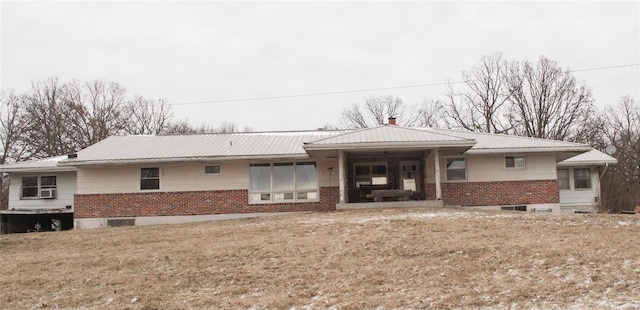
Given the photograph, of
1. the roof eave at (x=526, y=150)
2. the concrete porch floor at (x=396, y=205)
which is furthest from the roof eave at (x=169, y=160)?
the roof eave at (x=526, y=150)

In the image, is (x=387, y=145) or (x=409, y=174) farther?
(x=409, y=174)

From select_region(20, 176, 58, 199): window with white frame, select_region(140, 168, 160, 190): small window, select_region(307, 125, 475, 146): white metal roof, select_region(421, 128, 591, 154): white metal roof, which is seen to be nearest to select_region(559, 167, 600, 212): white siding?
select_region(421, 128, 591, 154): white metal roof

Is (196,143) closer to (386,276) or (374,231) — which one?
(374,231)

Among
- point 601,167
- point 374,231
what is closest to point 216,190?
point 374,231

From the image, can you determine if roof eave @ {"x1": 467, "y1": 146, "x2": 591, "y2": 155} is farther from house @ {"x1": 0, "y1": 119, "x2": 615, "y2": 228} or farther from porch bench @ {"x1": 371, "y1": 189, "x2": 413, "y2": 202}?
porch bench @ {"x1": 371, "y1": 189, "x2": 413, "y2": 202}

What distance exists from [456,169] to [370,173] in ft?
10.4

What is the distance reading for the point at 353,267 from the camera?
29.6ft

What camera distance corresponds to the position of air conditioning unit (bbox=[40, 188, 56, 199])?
23266mm

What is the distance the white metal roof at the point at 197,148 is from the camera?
19641mm

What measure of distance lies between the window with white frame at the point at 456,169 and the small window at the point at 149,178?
10.7 meters

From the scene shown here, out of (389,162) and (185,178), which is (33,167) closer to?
(185,178)

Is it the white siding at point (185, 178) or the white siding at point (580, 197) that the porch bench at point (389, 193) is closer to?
the white siding at point (185, 178)

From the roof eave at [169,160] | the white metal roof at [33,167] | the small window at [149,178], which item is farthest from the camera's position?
the white metal roof at [33,167]

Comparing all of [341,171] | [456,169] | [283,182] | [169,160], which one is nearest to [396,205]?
[341,171]
